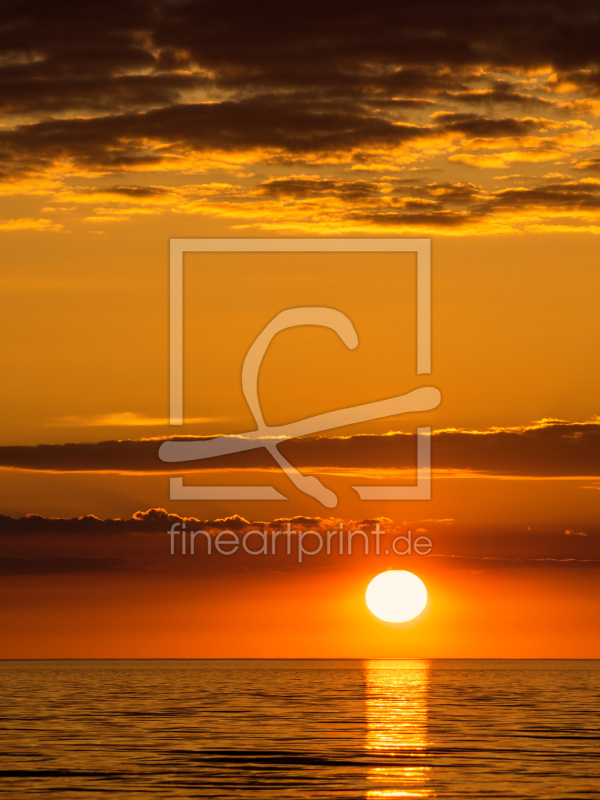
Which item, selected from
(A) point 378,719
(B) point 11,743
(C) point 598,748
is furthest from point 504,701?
(B) point 11,743

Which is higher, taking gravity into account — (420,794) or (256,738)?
(256,738)

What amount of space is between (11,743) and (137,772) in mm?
17544

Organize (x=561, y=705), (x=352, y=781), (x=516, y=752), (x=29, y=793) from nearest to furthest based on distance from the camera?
1. (x=29, y=793)
2. (x=352, y=781)
3. (x=516, y=752)
4. (x=561, y=705)

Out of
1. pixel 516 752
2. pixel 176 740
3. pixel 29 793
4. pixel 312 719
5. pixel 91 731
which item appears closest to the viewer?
pixel 29 793

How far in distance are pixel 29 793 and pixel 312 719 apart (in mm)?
48669

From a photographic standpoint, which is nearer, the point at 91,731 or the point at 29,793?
the point at 29,793

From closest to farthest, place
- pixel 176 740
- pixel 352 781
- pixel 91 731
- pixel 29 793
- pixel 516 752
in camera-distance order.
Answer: pixel 29 793, pixel 352 781, pixel 516 752, pixel 176 740, pixel 91 731

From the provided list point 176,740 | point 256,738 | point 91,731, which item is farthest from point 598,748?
point 91,731

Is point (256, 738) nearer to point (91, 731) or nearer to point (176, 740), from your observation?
point (176, 740)

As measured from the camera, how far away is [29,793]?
5178 cm

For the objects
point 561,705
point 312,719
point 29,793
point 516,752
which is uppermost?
point 561,705

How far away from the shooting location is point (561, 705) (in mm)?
127125

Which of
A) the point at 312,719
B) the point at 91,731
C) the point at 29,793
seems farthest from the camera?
the point at 312,719

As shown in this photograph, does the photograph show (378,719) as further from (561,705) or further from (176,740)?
(561,705)
